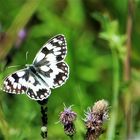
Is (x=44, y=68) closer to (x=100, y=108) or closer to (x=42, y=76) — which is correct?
(x=42, y=76)

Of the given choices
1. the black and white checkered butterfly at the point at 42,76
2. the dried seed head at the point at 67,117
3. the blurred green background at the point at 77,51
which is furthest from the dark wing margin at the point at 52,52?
the blurred green background at the point at 77,51

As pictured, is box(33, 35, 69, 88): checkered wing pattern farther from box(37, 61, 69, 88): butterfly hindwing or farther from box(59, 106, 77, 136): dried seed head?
box(59, 106, 77, 136): dried seed head

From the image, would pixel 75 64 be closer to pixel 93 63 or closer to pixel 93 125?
pixel 93 63

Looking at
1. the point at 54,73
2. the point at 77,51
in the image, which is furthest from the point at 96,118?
the point at 77,51

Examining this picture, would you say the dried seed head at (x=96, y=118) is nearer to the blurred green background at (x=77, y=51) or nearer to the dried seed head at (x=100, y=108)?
the dried seed head at (x=100, y=108)

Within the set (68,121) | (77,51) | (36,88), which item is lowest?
(68,121)

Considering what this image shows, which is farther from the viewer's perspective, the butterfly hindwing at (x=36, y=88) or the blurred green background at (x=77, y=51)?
the blurred green background at (x=77, y=51)

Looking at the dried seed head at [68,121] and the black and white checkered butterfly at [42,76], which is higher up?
the black and white checkered butterfly at [42,76]
